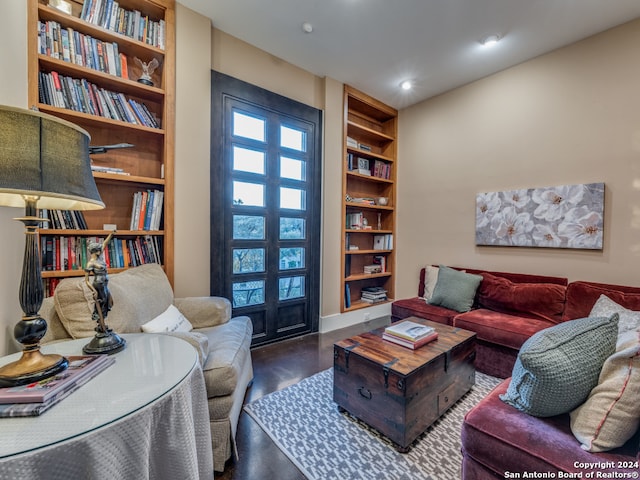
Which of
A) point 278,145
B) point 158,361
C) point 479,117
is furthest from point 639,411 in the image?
point 479,117

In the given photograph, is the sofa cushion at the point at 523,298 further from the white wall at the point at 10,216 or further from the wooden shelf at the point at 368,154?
the white wall at the point at 10,216

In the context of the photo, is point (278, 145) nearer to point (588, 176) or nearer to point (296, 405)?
point (296, 405)

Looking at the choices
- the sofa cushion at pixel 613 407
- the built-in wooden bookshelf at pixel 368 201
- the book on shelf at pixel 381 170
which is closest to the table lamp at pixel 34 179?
the sofa cushion at pixel 613 407

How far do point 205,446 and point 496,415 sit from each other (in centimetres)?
119

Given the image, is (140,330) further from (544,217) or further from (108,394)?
(544,217)

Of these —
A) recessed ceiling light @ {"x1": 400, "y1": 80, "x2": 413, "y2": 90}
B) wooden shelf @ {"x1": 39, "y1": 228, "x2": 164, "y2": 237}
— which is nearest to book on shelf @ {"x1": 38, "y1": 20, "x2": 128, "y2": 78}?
wooden shelf @ {"x1": 39, "y1": 228, "x2": 164, "y2": 237}

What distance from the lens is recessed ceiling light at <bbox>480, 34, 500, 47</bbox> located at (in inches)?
101

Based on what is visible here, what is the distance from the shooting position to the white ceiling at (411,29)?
2.26 metres

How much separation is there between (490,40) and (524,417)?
310cm

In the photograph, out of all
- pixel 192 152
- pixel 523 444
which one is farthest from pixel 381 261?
pixel 523 444

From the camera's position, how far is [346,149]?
11.8ft

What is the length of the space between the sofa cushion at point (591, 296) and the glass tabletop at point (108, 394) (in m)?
2.90

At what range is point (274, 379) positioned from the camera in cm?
226

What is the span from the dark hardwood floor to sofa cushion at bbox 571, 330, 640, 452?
3.99 feet
